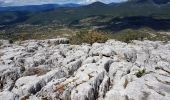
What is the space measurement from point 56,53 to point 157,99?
5736cm

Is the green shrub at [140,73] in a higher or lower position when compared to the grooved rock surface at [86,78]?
higher

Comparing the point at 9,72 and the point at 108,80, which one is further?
the point at 9,72

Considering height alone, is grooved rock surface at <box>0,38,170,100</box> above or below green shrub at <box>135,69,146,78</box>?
below

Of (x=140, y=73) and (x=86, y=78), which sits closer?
(x=86, y=78)

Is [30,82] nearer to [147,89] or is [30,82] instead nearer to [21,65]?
[21,65]

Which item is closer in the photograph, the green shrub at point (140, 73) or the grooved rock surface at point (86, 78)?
the grooved rock surface at point (86, 78)

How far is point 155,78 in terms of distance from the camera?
72188 millimetres

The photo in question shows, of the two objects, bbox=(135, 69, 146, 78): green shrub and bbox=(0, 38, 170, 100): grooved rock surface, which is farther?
bbox=(135, 69, 146, 78): green shrub

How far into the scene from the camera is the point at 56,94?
7044cm

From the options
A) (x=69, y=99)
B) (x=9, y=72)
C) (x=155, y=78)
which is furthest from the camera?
(x=9, y=72)

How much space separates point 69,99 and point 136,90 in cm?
1472

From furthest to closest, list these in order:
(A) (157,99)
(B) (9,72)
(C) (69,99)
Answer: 1. (B) (9,72)
2. (C) (69,99)
3. (A) (157,99)

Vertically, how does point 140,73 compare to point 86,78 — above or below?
above

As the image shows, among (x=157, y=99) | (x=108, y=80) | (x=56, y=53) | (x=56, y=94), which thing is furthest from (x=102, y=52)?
(x=157, y=99)
